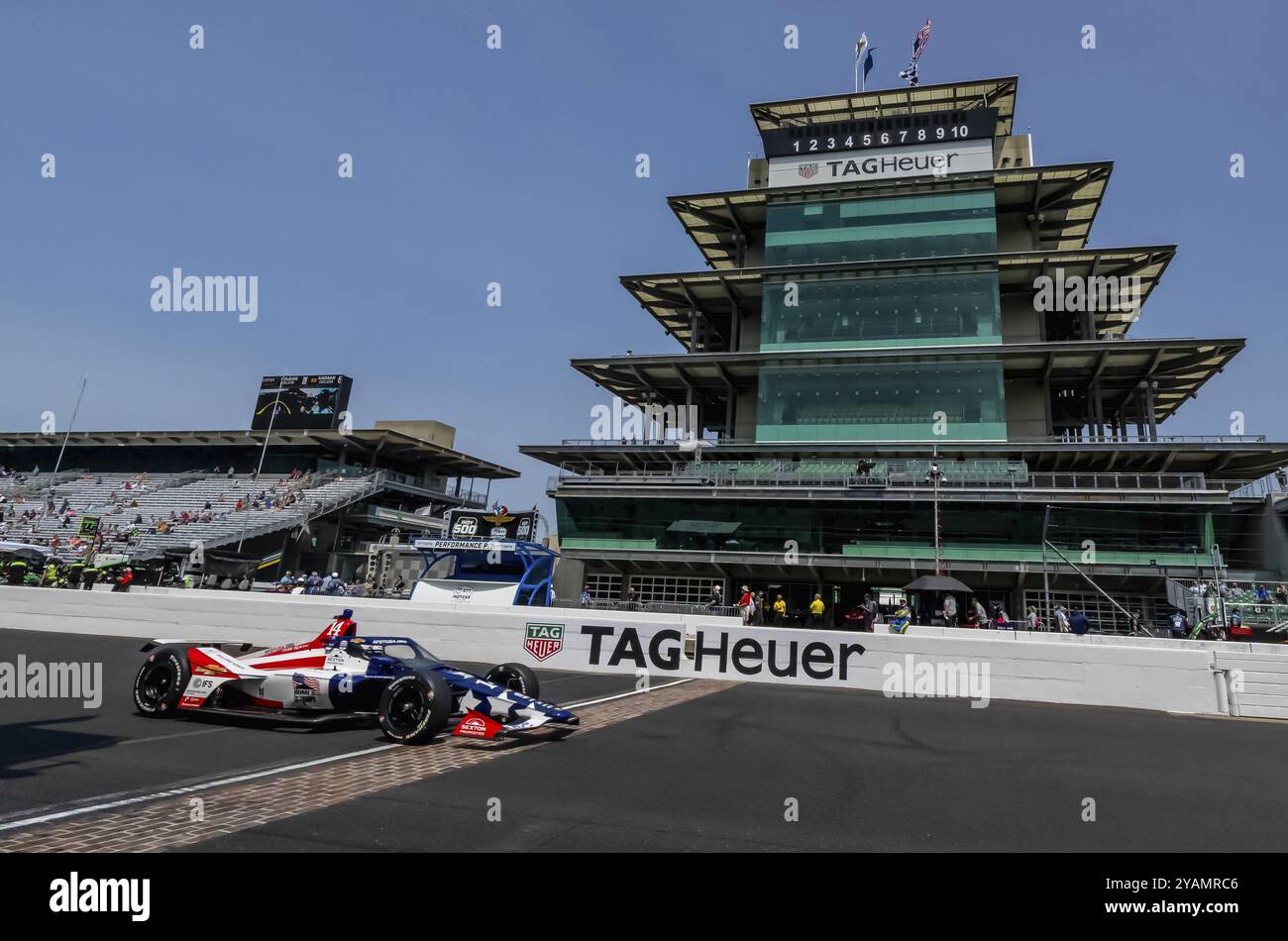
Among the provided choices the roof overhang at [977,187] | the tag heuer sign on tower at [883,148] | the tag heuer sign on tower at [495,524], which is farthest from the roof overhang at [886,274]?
the tag heuer sign on tower at [495,524]

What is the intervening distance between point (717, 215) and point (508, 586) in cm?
3423

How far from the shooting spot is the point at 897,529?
116ft

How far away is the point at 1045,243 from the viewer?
152 ft

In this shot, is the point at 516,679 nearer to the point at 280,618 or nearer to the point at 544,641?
the point at 544,641

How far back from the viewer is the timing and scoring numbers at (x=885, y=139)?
4300 cm

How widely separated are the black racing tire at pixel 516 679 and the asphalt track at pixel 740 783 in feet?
3.34

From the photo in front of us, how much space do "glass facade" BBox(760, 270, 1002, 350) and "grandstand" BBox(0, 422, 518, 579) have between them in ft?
86.4

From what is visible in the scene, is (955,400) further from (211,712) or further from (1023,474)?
(211,712)

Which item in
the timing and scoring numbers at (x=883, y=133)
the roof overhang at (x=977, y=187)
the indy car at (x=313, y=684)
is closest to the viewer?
the indy car at (x=313, y=684)

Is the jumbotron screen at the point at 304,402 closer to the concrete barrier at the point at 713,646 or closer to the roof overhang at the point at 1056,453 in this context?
the roof overhang at the point at 1056,453

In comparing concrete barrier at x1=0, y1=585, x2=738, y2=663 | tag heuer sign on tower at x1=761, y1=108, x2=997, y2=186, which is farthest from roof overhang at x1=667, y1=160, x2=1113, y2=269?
concrete barrier at x1=0, y1=585, x2=738, y2=663

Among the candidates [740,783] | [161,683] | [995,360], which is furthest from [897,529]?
[161,683]
